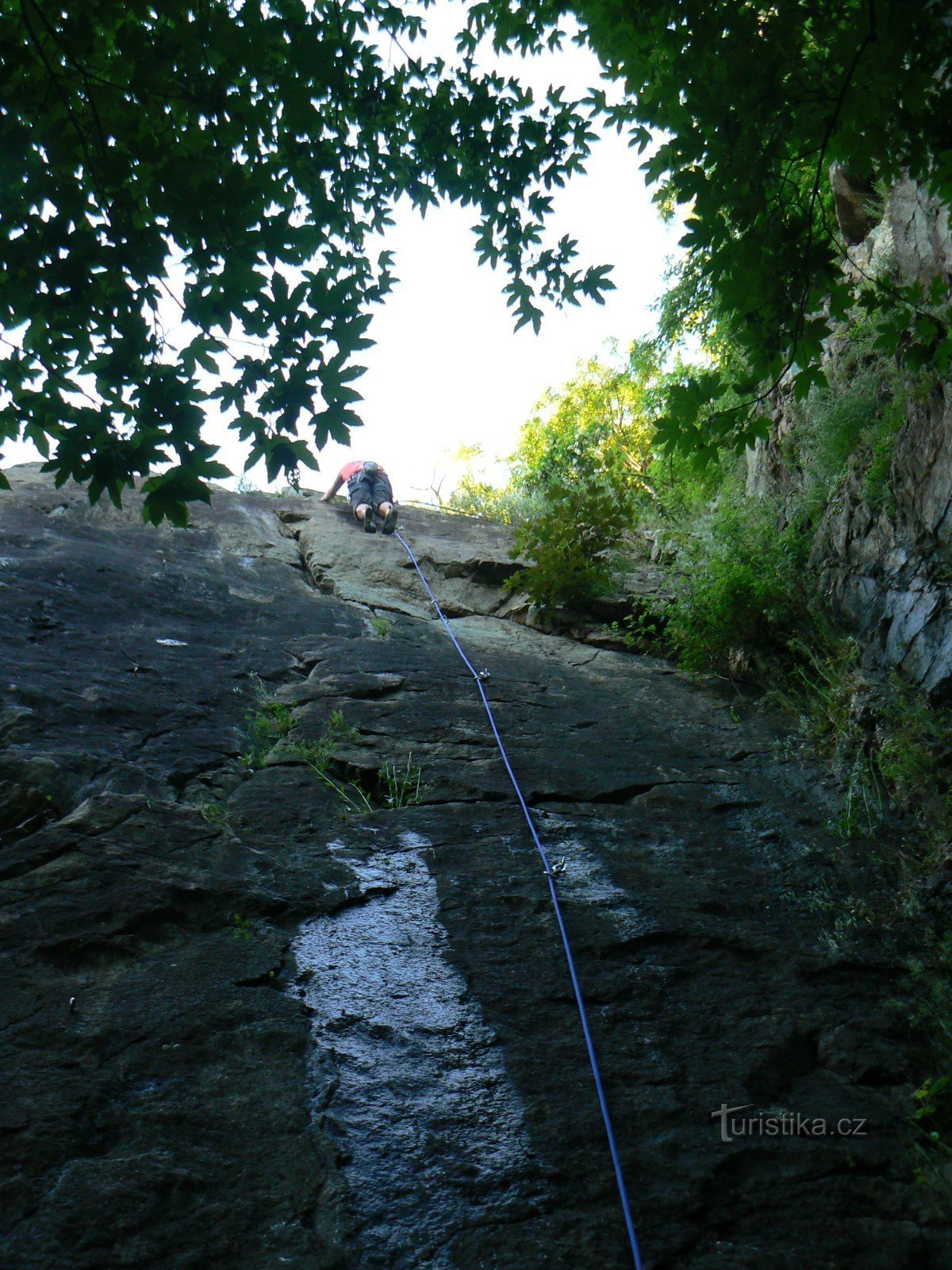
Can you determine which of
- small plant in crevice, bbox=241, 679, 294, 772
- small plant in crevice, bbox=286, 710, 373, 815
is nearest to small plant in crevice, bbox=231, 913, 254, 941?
small plant in crevice, bbox=286, 710, 373, 815

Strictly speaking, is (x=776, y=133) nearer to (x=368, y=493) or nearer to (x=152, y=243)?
(x=152, y=243)

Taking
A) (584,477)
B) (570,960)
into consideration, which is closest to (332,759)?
(570,960)

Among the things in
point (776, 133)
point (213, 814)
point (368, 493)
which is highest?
point (776, 133)

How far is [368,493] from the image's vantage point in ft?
36.6

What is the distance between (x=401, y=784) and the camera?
497cm

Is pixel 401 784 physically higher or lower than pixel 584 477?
lower

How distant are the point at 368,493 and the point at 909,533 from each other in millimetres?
7188

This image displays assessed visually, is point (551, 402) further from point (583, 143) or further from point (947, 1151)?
point (947, 1151)

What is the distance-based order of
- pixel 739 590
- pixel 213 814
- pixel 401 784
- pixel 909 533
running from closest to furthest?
pixel 213 814 → pixel 401 784 → pixel 909 533 → pixel 739 590

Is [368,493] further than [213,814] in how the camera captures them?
Yes

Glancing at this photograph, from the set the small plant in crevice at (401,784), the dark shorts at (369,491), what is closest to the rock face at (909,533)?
the small plant in crevice at (401,784)

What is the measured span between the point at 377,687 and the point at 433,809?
1.63 m
